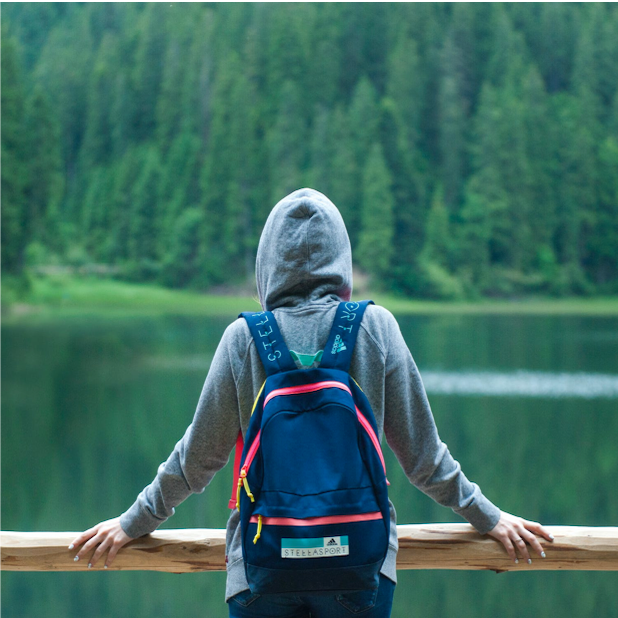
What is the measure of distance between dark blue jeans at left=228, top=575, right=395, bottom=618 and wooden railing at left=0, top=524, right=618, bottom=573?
0.21m

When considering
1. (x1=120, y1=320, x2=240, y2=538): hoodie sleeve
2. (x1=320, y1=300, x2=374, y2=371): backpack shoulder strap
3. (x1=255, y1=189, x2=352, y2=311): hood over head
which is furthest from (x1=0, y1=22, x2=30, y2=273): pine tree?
(x1=320, y1=300, x2=374, y2=371): backpack shoulder strap

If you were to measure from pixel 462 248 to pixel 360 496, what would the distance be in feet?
96.6

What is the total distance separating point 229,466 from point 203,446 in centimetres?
986

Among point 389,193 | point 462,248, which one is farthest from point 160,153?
point 462,248

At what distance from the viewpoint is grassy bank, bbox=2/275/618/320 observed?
26750 millimetres

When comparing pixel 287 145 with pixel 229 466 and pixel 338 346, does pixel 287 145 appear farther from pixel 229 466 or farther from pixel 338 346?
pixel 338 346

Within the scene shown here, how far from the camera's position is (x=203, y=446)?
1041 mm

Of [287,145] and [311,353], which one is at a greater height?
[287,145]

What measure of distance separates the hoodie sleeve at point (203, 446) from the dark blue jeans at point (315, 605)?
0.17m

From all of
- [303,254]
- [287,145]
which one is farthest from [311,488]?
[287,145]

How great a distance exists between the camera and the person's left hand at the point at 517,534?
1.17 metres

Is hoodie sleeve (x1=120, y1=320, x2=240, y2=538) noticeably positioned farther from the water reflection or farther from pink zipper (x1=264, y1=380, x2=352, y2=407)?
the water reflection

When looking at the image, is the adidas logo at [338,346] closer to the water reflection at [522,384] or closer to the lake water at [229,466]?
the lake water at [229,466]

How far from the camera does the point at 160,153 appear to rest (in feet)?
104
